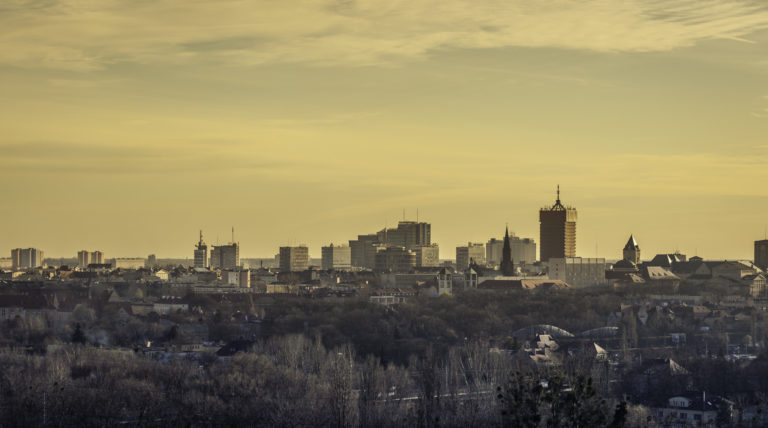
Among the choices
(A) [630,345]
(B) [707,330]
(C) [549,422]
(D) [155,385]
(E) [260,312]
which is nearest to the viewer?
(C) [549,422]

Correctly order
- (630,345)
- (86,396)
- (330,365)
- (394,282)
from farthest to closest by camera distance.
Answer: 1. (394,282)
2. (630,345)
3. (330,365)
4. (86,396)

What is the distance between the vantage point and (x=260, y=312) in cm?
13488

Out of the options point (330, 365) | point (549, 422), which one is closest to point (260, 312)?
point (330, 365)

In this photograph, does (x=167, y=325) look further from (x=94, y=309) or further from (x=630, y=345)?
(x=630, y=345)

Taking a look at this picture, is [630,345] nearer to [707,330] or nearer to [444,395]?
[707,330]

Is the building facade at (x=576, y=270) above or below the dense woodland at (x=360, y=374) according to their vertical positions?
above

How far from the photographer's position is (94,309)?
138875mm

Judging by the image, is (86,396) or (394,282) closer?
(86,396)

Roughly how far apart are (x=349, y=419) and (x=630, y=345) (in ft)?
143

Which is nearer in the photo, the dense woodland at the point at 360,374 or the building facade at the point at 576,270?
the dense woodland at the point at 360,374

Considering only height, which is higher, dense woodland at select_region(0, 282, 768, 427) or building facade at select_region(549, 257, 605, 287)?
building facade at select_region(549, 257, 605, 287)

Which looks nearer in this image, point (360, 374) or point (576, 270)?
point (360, 374)

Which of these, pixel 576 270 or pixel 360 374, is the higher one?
pixel 576 270

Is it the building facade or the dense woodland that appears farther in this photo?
the building facade
